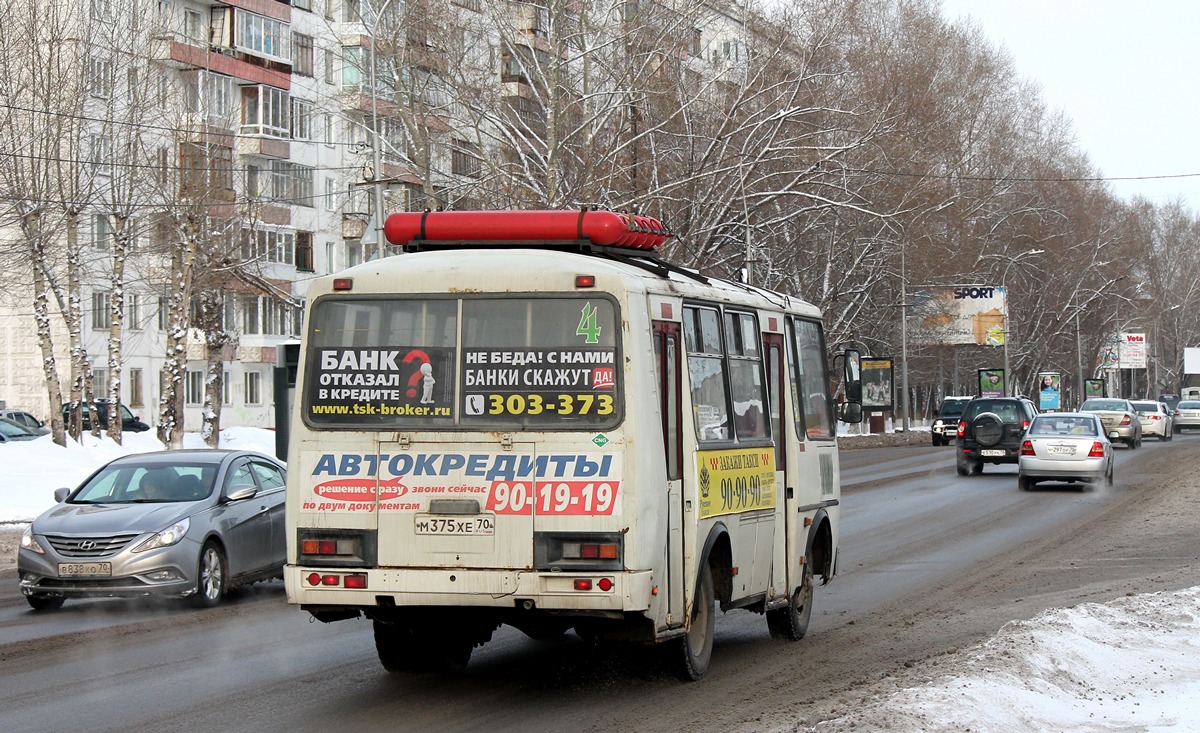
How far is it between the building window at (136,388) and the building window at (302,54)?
1455cm

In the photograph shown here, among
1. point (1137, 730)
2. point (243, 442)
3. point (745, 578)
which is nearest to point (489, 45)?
point (243, 442)

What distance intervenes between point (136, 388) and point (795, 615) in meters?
55.5

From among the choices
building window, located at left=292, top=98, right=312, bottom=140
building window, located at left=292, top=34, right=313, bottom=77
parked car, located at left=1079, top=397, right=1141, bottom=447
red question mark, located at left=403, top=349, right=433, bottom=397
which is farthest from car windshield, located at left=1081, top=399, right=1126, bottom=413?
red question mark, located at left=403, top=349, right=433, bottom=397

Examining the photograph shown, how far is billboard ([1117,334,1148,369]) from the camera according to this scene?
127 metres

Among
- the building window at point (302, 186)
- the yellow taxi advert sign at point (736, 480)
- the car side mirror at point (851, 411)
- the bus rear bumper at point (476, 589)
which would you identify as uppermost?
the building window at point (302, 186)

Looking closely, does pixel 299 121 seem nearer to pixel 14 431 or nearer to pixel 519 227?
pixel 14 431

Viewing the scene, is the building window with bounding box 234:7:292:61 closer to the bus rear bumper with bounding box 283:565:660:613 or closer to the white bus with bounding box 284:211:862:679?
the white bus with bounding box 284:211:862:679

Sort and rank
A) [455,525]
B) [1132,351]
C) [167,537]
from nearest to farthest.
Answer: [455,525], [167,537], [1132,351]

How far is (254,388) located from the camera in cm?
7031

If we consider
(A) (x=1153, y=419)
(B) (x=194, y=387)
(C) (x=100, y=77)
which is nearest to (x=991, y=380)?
(A) (x=1153, y=419)

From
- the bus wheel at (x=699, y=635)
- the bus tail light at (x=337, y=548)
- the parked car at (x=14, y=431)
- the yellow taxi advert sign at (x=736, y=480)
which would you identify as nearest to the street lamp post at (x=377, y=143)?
the parked car at (x=14, y=431)

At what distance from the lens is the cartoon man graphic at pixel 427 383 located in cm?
900

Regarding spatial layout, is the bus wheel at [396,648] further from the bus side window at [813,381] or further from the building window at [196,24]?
the building window at [196,24]

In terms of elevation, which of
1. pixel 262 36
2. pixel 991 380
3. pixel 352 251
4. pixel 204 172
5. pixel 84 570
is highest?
pixel 262 36
